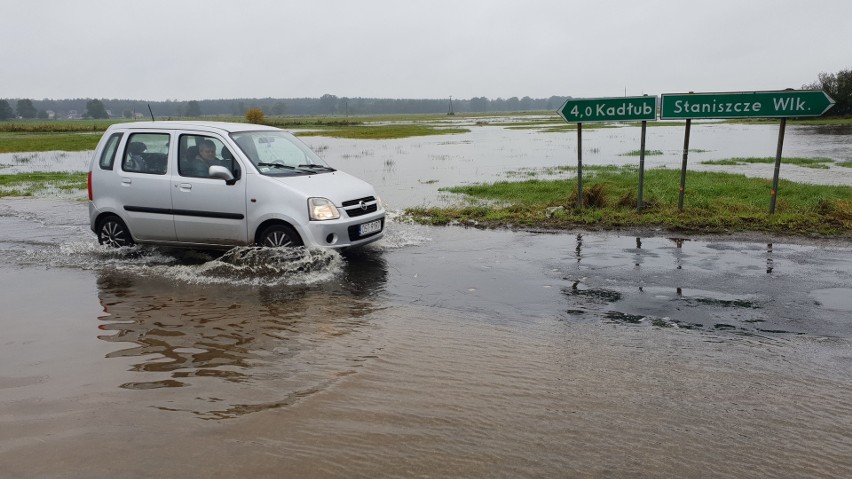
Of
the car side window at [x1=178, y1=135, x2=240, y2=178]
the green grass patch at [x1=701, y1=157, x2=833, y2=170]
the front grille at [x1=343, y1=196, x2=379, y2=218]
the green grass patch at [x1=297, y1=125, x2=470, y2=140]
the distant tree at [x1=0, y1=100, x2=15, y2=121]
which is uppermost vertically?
the distant tree at [x1=0, y1=100, x2=15, y2=121]

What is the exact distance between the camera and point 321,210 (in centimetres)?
860

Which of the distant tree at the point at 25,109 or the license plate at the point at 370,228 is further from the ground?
the distant tree at the point at 25,109

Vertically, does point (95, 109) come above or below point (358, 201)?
above

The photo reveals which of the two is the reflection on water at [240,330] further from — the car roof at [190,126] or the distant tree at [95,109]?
the distant tree at [95,109]

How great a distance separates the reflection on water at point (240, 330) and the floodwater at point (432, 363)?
0.03 metres

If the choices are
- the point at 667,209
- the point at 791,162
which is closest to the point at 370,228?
the point at 667,209

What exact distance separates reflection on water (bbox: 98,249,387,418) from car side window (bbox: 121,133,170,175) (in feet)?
4.81

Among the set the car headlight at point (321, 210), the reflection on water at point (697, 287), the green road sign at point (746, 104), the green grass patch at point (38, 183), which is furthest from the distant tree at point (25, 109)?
the reflection on water at point (697, 287)

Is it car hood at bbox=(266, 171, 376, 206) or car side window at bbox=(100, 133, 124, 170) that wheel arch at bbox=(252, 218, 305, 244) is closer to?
car hood at bbox=(266, 171, 376, 206)

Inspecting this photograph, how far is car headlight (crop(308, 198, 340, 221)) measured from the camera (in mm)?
8555

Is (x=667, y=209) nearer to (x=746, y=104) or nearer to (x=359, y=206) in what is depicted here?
(x=746, y=104)

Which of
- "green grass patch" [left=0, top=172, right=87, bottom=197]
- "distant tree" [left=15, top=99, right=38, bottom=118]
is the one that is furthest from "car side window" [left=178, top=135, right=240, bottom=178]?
"distant tree" [left=15, top=99, right=38, bottom=118]

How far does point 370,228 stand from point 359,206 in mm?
382

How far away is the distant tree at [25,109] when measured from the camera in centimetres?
15612
